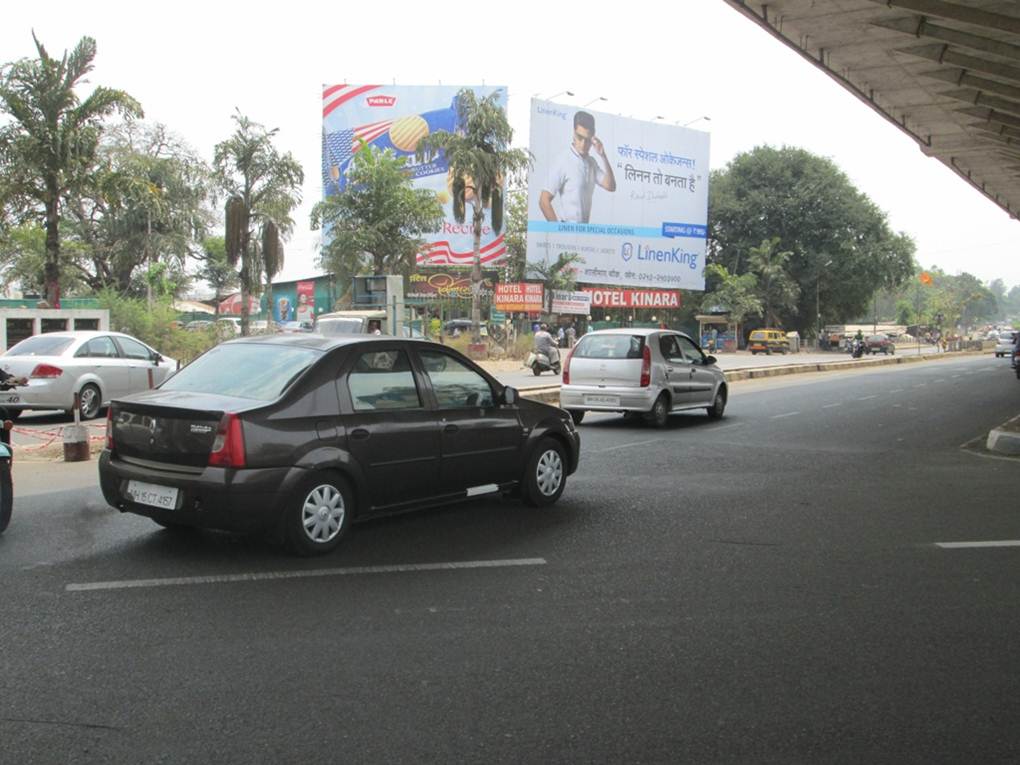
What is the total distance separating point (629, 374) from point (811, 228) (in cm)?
6165

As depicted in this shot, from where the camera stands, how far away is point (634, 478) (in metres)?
9.68

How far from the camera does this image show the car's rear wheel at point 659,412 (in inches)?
562

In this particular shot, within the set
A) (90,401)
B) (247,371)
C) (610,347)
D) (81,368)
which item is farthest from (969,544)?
(90,401)

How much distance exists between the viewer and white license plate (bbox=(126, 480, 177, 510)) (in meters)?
5.89

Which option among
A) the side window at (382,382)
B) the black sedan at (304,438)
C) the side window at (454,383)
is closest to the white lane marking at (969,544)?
the black sedan at (304,438)

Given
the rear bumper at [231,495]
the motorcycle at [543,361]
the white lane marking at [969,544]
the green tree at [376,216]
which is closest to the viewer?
the rear bumper at [231,495]

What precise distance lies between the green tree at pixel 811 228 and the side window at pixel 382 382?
66.9 meters

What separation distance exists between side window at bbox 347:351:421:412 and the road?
1015 mm

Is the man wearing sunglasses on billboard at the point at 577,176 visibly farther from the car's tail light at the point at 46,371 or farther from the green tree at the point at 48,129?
the car's tail light at the point at 46,371

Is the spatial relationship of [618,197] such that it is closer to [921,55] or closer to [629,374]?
[921,55]

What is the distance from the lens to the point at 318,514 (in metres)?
6.07

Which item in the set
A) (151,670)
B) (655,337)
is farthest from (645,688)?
(655,337)

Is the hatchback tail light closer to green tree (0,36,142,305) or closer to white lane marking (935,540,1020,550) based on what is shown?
white lane marking (935,540,1020,550)

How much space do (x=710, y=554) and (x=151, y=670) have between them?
3814mm
